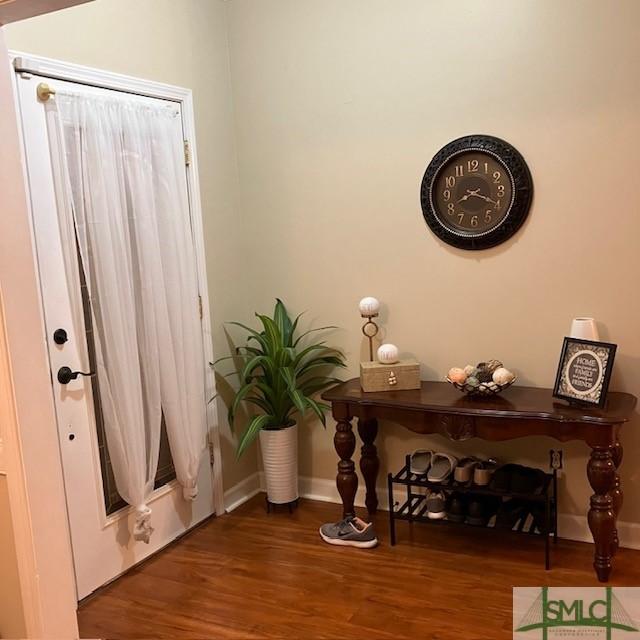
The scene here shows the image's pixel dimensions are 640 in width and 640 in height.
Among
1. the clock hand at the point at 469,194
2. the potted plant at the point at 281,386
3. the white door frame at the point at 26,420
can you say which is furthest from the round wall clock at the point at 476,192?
the white door frame at the point at 26,420

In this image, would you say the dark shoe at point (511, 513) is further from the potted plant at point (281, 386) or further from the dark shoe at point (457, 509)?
the potted plant at point (281, 386)

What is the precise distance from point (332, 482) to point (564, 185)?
6.41 ft

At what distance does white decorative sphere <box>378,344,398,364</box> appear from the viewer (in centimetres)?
336

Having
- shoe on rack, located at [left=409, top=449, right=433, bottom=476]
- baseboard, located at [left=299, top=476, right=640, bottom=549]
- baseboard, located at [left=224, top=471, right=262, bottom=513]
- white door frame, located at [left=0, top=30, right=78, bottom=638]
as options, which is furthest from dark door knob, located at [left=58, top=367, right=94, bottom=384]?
baseboard, located at [left=299, top=476, right=640, bottom=549]

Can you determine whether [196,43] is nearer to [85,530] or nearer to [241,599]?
[85,530]

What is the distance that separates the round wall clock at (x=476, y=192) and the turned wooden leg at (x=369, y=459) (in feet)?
3.33

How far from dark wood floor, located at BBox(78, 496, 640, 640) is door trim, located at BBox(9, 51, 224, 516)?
48cm

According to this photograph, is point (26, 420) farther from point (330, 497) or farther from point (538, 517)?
point (538, 517)

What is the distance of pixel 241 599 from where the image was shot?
2934mm

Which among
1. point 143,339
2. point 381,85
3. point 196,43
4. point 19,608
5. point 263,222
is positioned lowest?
point 19,608

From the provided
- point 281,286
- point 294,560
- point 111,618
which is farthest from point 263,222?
point 111,618

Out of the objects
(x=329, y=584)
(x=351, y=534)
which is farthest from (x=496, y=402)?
(x=329, y=584)

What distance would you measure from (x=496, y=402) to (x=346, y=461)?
0.81m

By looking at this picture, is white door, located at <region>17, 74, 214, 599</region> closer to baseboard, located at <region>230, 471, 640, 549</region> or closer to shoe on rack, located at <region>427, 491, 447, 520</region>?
baseboard, located at <region>230, 471, 640, 549</region>
